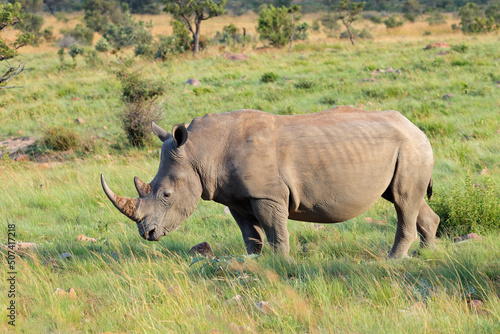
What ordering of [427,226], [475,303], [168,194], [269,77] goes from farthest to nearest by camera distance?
[269,77] → [427,226] → [168,194] → [475,303]

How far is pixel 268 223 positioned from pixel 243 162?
0.54 m

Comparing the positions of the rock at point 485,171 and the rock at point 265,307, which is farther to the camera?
the rock at point 485,171

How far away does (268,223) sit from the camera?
4.59 metres

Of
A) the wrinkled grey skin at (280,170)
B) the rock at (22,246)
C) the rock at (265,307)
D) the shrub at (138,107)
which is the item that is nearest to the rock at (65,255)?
the rock at (22,246)

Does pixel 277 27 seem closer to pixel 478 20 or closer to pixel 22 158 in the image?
pixel 478 20

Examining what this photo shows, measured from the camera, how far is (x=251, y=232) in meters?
5.08

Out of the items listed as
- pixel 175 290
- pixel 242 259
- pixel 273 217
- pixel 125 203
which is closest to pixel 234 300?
pixel 175 290

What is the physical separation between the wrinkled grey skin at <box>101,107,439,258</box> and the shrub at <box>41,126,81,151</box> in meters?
7.03

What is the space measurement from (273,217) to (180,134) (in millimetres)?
1007

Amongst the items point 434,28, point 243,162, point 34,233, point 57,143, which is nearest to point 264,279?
point 243,162

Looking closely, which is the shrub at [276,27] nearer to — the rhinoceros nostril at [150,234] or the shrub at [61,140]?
the shrub at [61,140]

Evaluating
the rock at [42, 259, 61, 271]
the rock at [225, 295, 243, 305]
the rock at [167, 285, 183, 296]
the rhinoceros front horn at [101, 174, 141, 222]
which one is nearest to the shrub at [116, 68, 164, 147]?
the rock at [42, 259, 61, 271]

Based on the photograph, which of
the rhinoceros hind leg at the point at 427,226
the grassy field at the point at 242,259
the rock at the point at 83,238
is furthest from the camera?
the rock at the point at 83,238

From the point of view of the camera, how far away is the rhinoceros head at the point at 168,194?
15.2ft
